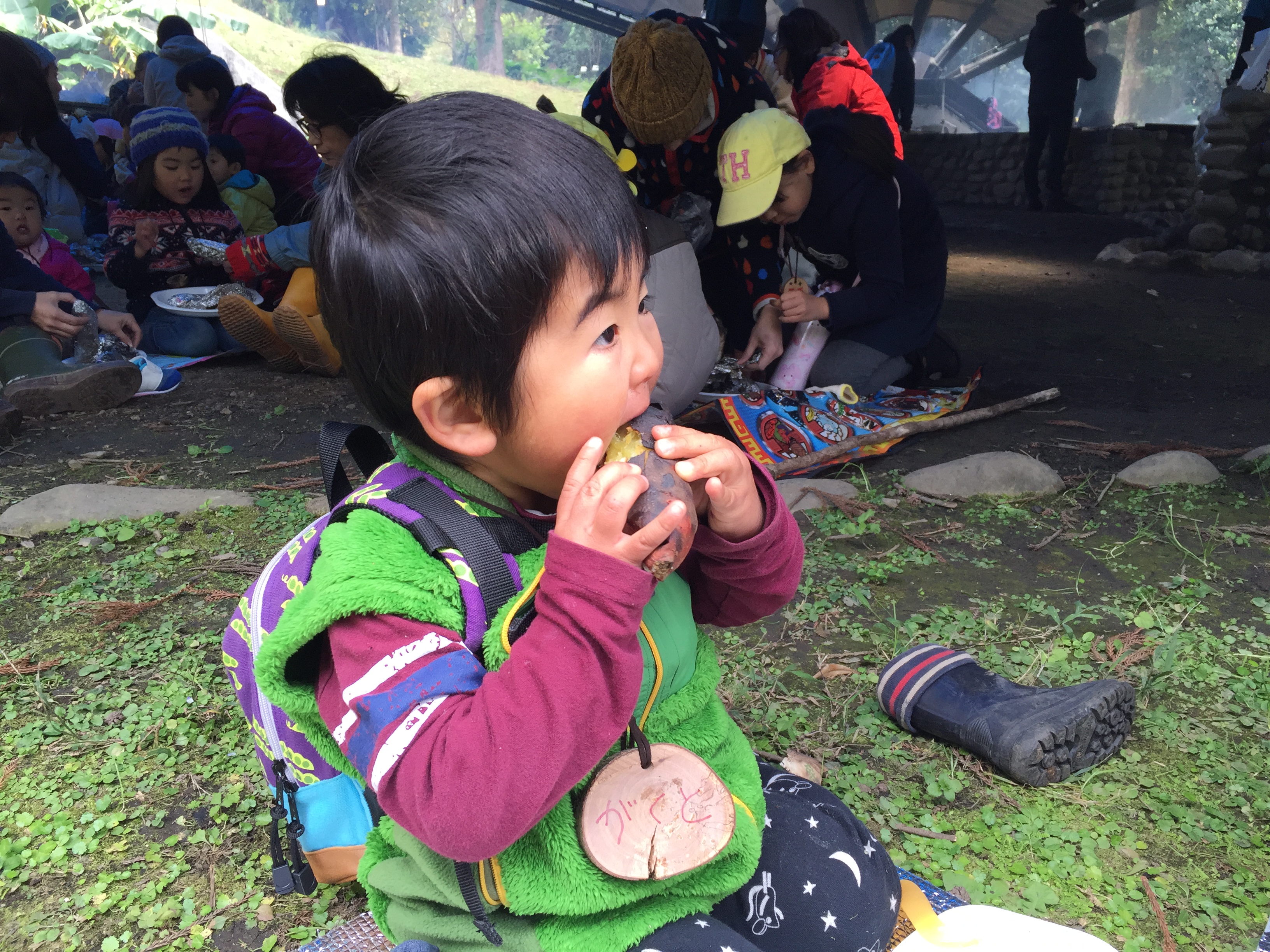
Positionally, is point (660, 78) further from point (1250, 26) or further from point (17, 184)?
point (1250, 26)

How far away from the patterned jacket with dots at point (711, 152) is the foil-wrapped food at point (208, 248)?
269cm

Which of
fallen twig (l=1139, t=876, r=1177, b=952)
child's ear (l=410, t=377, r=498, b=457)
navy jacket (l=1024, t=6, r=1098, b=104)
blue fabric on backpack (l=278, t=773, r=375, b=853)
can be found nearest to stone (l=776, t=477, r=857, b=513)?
fallen twig (l=1139, t=876, r=1177, b=952)

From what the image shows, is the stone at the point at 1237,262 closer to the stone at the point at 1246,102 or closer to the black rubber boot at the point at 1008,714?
the stone at the point at 1246,102

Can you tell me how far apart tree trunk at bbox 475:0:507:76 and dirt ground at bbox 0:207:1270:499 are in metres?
24.9

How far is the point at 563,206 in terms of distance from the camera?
1111 mm

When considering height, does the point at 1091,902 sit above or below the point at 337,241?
below

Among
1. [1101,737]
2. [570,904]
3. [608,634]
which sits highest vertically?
[608,634]

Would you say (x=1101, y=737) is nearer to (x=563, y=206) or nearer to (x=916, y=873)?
(x=916, y=873)

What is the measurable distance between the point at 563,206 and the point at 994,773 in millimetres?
1668

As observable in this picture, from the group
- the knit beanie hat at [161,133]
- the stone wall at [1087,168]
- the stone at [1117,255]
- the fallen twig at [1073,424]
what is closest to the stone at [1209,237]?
the stone at [1117,255]

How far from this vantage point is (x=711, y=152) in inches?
174

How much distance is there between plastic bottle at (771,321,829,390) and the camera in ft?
15.1

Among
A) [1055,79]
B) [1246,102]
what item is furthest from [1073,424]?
[1055,79]

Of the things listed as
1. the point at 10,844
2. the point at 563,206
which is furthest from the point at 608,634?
the point at 10,844
